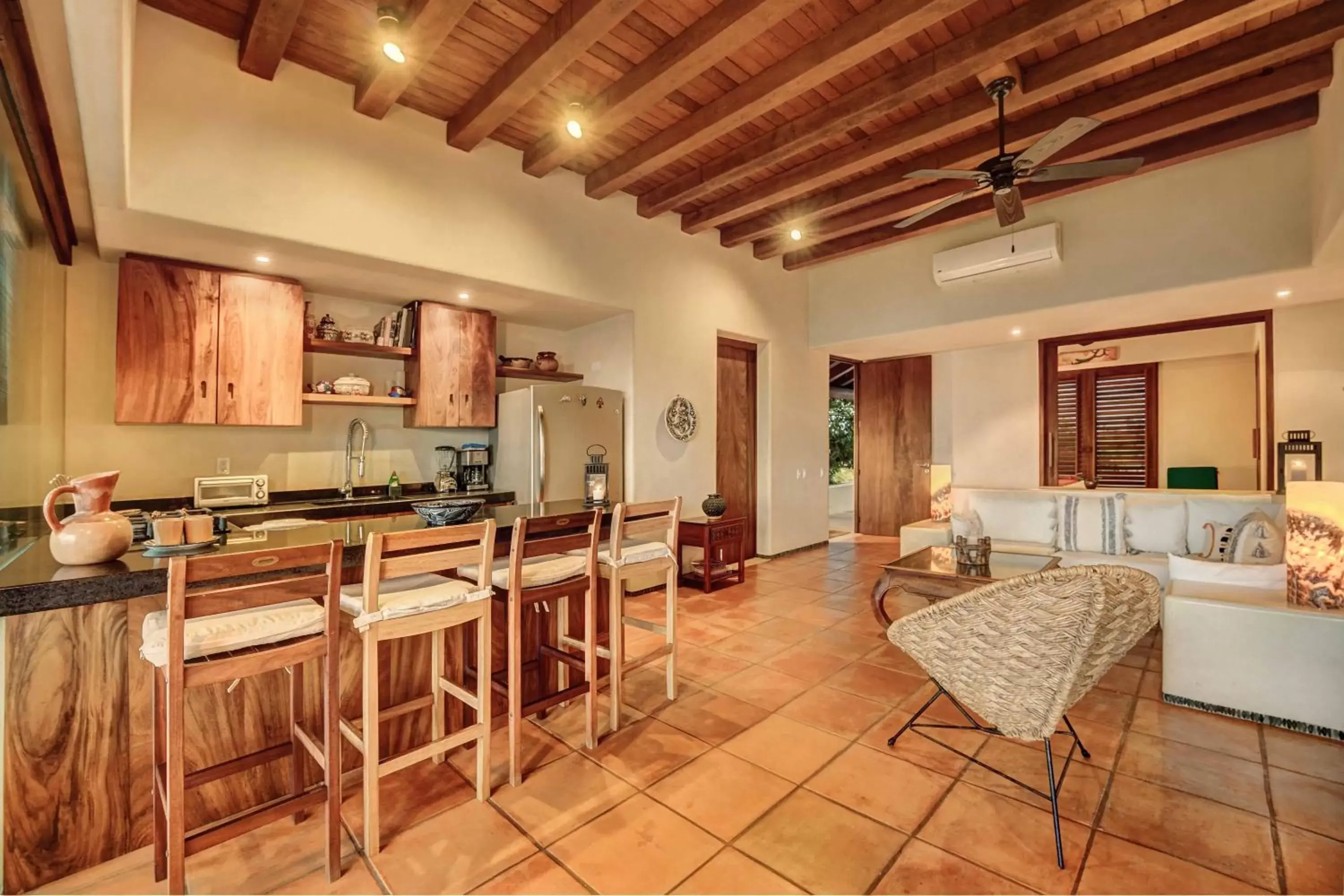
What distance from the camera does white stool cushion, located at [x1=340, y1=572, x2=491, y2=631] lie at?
1817 millimetres

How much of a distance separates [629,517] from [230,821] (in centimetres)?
163

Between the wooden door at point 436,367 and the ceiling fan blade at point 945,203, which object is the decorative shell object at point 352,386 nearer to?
the wooden door at point 436,367

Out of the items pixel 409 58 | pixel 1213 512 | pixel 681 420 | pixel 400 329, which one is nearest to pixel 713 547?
pixel 681 420

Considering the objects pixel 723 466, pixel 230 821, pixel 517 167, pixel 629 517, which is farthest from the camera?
pixel 723 466

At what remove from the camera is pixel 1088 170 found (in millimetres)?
3051

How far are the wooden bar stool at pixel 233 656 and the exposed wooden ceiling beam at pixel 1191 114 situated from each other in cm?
484

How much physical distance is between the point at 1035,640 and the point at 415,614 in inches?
78.3

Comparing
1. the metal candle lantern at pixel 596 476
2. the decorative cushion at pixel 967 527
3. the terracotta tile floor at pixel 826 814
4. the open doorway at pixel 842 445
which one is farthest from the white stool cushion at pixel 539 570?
the open doorway at pixel 842 445

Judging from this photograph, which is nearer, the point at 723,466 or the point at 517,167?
the point at 517,167

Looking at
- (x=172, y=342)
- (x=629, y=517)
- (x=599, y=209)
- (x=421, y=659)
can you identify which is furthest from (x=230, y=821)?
(x=599, y=209)

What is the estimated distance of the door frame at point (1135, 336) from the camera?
186 inches

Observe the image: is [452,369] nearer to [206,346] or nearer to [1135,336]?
[206,346]

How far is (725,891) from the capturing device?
1630 millimetres

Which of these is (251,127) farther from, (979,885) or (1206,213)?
(1206,213)
